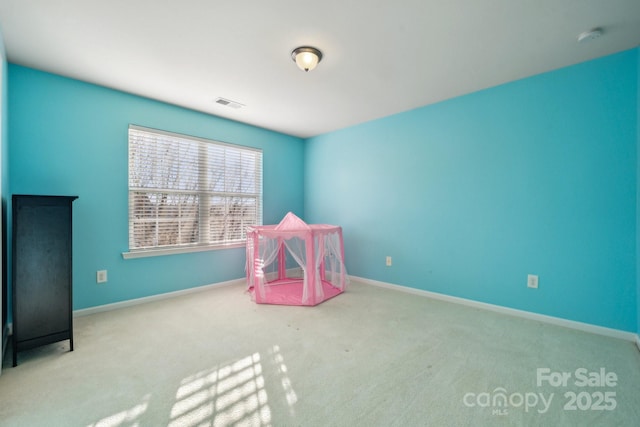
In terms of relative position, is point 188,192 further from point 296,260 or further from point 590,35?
point 590,35

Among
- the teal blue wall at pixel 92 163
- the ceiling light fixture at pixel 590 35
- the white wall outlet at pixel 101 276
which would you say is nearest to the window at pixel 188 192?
the teal blue wall at pixel 92 163

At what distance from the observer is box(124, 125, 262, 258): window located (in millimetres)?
3127

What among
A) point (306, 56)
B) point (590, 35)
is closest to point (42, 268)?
point (306, 56)

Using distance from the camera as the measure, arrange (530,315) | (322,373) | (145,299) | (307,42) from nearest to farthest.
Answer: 1. (322,373)
2. (307,42)
3. (530,315)
4. (145,299)

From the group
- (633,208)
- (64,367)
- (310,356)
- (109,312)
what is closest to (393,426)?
(310,356)

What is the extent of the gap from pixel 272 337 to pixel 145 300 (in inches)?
69.5

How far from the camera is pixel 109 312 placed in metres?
2.86

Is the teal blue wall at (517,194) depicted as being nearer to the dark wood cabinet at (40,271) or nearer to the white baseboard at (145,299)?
the white baseboard at (145,299)

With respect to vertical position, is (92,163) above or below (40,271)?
above

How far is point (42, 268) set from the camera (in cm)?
204

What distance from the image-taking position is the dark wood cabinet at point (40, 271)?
194 centimetres

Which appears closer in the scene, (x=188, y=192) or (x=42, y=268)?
(x=42, y=268)

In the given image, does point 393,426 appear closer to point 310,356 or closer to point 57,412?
point 310,356

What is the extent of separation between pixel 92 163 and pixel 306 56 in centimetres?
238
